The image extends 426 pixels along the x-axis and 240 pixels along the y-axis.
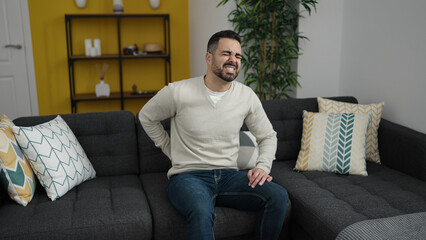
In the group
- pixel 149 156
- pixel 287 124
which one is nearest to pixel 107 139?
pixel 149 156

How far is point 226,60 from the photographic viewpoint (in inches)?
83.3

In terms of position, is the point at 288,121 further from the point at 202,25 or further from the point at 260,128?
the point at 202,25

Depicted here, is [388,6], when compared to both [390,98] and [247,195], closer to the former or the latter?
[390,98]

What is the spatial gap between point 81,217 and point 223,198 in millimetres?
662

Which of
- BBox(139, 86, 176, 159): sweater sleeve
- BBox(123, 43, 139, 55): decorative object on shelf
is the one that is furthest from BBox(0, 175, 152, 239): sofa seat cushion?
BBox(123, 43, 139, 55): decorative object on shelf

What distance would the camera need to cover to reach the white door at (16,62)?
4.42m

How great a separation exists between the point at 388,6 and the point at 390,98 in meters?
0.62

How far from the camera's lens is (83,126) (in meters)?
2.47

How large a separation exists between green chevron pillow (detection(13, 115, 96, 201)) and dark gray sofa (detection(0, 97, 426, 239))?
0.21ft

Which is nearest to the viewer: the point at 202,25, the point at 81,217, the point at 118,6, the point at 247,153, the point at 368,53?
the point at 81,217

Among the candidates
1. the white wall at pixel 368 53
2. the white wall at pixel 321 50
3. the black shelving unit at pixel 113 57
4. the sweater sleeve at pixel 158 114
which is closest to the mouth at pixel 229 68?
the sweater sleeve at pixel 158 114

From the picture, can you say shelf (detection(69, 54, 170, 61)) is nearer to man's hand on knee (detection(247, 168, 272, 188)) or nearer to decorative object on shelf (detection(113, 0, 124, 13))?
decorative object on shelf (detection(113, 0, 124, 13))

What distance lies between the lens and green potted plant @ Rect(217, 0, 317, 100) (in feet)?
11.1

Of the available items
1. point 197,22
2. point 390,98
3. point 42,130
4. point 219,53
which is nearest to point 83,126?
point 42,130
